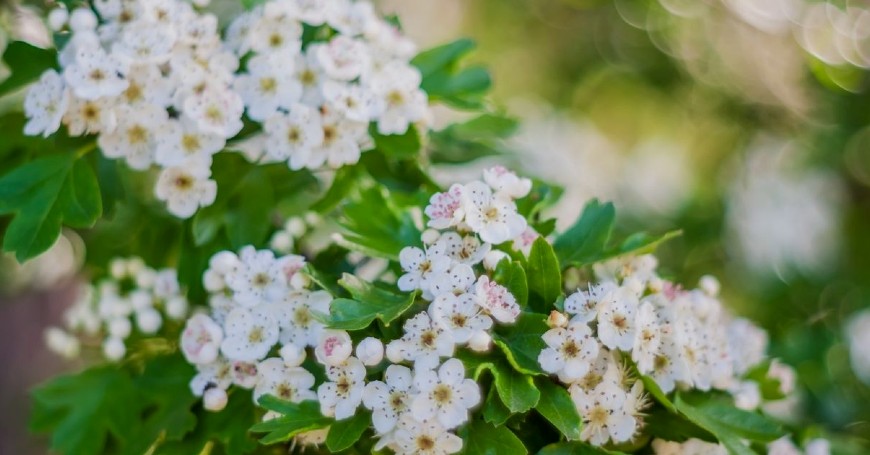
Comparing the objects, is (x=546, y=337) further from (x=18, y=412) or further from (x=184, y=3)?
(x=18, y=412)

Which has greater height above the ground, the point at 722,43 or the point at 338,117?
the point at 338,117

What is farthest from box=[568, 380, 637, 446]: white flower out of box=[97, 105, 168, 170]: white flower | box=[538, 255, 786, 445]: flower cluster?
box=[97, 105, 168, 170]: white flower

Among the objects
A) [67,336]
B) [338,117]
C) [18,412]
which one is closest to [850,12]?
[338,117]

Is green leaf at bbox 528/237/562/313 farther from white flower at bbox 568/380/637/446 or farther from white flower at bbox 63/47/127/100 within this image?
white flower at bbox 63/47/127/100

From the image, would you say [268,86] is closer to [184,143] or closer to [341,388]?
[184,143]

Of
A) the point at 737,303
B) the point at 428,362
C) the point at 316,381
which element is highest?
the point at 428,362

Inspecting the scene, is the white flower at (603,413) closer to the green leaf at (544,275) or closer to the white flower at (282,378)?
the green leaf at (544,275)
